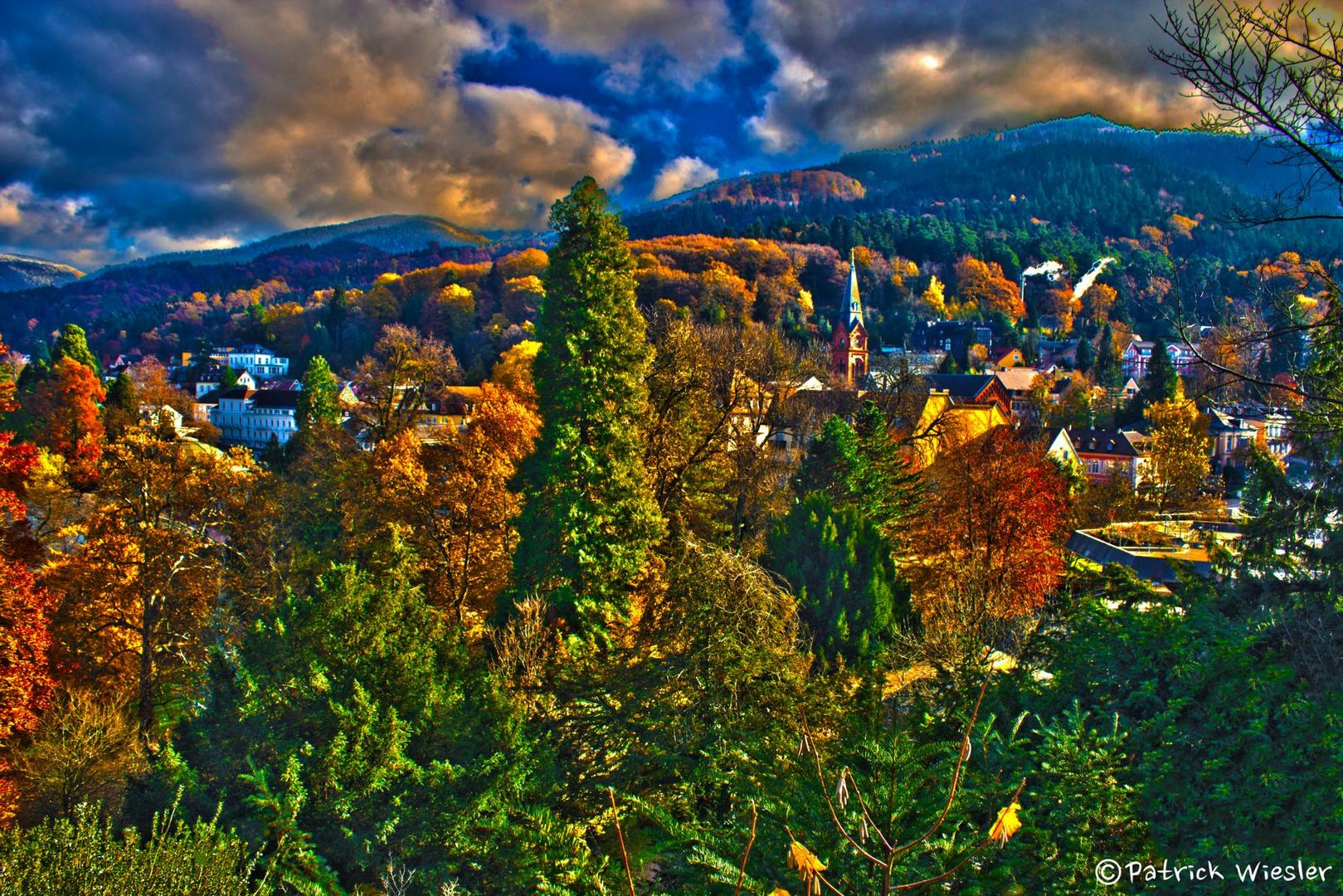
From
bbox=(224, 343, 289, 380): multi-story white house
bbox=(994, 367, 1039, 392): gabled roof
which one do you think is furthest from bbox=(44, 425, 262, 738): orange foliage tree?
bbox=(224, 343, 289, 380): multi-story white house

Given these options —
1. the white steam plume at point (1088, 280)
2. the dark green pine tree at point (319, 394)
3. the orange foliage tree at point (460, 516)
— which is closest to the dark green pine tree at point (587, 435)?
the orange foliage tree at point (460, 516)

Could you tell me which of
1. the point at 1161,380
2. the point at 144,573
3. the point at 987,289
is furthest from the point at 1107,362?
the point at 144,573

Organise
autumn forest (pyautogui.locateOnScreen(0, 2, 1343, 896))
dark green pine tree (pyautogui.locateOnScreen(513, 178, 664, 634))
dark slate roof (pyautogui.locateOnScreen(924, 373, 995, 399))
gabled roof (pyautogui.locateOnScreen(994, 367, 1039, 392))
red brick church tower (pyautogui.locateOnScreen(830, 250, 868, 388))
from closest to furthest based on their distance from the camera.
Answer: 1. autumn forest (pyautogui.locateOnScreen(0, 2, 1343, 896))
2. dark green pine tree (pyautogui.locateOnScreen(513, 178, 664, 634))
3. dark slate roof (pyautogui.locateOnScreen(924, 373, 995, 399))
4. red brick church tower (pyautogui.locateOnScreen(830, 250, 868, 388))
5. gabled roof (pyautogui.locateOnScreen(994, 367, 1039, 392))

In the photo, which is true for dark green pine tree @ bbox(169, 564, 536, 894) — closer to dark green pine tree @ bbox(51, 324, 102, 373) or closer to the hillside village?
the hillside village

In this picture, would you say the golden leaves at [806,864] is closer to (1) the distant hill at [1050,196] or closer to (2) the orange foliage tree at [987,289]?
→ (2) the orange foliage tree at [987,289]

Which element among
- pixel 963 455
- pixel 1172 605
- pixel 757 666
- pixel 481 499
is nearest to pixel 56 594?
pixel 481 499

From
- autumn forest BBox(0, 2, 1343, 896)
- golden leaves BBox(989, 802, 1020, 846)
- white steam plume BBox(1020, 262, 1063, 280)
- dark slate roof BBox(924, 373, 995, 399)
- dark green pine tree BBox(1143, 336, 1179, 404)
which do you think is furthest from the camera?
white steam plume BBox(1020, 262, 1063, 280)
